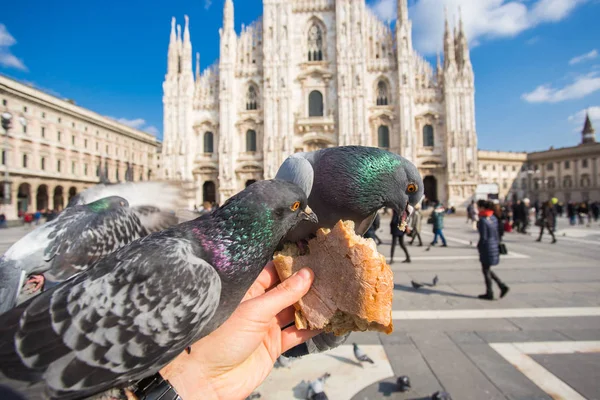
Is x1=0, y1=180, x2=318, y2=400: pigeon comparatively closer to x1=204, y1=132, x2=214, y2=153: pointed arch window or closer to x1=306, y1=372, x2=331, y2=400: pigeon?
x1=306, y1=372, x2=331, y2=400: pigeon

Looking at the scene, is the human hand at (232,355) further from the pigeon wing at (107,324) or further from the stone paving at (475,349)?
the stone paving at (475,349)

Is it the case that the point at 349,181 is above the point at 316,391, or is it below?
above

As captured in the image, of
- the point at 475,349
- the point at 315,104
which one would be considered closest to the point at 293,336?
the point at 475,349

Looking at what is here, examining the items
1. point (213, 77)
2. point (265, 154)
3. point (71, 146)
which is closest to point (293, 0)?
point (213, 77)

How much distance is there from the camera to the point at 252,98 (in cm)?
2794

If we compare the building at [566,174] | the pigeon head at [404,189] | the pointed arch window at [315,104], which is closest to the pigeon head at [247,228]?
the pigeon head at [404,189]

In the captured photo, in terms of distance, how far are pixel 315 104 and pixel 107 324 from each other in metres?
27.9

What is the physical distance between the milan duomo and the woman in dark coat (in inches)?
823

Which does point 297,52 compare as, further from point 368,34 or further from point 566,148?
point 566,148

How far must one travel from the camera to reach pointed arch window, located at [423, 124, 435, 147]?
27062 mm

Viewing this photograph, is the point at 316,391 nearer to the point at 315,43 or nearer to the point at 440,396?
the point at 440,396

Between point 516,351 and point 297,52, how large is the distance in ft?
92.1

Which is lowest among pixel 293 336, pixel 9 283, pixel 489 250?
pixel 489 250

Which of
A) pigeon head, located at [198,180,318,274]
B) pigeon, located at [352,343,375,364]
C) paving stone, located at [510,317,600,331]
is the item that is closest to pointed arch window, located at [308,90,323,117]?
paving stone, located at [510,317,600,331]
